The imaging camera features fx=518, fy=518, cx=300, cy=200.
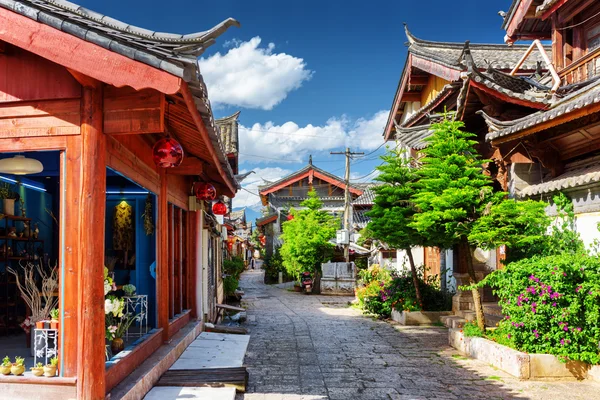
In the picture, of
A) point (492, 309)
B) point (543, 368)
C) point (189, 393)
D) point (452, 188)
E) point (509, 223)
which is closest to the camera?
point (189, 393)

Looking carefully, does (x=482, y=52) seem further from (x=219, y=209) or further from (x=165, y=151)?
(x=165, y=151)

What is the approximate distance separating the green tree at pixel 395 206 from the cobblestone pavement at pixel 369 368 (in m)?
2.33

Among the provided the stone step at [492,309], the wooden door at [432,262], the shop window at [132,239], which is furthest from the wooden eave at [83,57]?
the wooden door at [432,262]

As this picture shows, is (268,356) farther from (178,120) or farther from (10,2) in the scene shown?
(10,2)

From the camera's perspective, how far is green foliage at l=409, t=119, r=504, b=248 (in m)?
9.32

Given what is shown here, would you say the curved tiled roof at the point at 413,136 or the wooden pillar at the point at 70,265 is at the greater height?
the curved tiled roof at the point at 413,136

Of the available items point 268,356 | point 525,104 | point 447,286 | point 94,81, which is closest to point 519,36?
point 525,104

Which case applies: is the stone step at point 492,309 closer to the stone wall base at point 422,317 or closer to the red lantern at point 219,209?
the stone wall base at point 422,317

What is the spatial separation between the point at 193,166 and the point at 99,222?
158 inches

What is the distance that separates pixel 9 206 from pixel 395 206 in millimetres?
8611

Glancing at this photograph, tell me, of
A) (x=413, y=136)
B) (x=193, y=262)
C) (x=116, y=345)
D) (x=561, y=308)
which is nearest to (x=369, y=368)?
(x=561, y=308)

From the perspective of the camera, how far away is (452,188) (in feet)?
30.8

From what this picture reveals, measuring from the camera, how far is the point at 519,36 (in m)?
14.4

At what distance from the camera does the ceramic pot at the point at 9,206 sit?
8430mm
